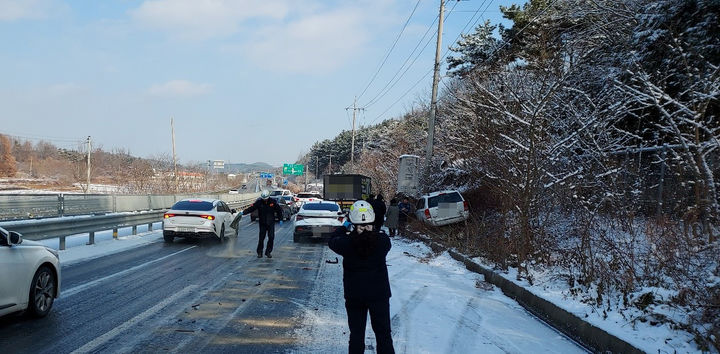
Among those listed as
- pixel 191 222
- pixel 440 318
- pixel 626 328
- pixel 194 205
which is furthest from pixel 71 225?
pixel 626 328

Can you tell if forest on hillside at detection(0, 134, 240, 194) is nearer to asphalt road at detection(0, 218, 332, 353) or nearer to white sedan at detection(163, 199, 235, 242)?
white sedan at detection(163, 199, 235, 242)

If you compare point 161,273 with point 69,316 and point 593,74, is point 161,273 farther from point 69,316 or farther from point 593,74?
point 593,74

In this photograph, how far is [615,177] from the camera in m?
10.4

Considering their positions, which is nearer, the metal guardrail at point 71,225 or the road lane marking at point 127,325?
the road lane marking at point 127,325

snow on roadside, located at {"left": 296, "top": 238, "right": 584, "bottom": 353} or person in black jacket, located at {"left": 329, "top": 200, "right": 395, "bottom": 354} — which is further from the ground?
person in black jacket, located at {"left": 329, "top": 200, "right": 395, "bottom": 354}

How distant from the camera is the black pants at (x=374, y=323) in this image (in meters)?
4.39

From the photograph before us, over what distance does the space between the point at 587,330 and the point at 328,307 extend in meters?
3.66

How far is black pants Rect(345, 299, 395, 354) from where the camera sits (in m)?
4.39

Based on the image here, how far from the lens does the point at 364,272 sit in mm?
4395

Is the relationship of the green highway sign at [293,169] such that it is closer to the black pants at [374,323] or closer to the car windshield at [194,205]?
the car windshield at [194,205]

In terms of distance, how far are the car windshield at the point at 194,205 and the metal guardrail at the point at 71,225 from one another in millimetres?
1908

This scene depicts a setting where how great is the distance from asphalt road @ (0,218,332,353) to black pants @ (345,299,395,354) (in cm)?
142

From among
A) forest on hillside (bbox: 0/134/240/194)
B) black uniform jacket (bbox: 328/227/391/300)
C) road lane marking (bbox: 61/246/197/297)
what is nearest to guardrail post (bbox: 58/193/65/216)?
road lane marking (bbox: 61/246/197/297)

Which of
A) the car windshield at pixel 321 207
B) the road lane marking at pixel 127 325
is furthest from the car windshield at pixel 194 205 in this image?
the road lane marking at pixel 127 325
